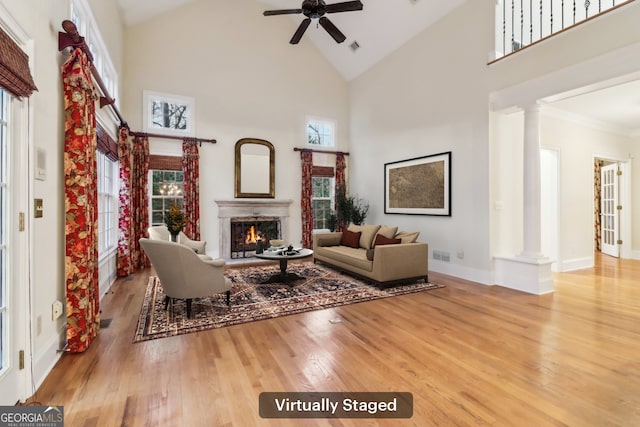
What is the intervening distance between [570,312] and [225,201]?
6.15m

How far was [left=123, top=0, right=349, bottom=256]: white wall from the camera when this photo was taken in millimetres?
6336

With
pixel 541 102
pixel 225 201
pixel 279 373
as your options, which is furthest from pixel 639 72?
pixel 225 201

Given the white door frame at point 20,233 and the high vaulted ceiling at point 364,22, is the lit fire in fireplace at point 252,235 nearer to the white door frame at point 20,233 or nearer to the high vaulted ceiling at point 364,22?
the high vaulted ceiling at point 364,22

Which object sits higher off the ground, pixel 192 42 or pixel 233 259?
pixel 192 42

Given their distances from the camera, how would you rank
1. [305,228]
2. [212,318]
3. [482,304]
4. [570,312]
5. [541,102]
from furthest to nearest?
[305,228]
[541,102]
[482,304]
[570,312]
[212,318]

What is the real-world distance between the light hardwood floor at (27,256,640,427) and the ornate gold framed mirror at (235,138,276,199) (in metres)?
3.81

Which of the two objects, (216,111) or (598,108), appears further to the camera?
(216,111)

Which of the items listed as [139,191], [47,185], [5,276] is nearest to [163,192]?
[139,191]

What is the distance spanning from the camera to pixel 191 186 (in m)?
6.48

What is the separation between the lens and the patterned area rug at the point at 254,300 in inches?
127

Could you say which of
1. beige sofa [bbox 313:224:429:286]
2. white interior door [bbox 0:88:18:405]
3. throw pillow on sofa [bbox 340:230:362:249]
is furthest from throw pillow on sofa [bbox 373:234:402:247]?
white interior door [bbox 0:88:18:405]

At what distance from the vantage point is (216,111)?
690 centimetres

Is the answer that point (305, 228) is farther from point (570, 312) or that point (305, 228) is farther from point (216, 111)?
point (570, 312)

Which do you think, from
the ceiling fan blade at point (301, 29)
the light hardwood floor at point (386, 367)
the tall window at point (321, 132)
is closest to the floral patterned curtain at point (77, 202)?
the light hardwood floor at point (386, 367)
